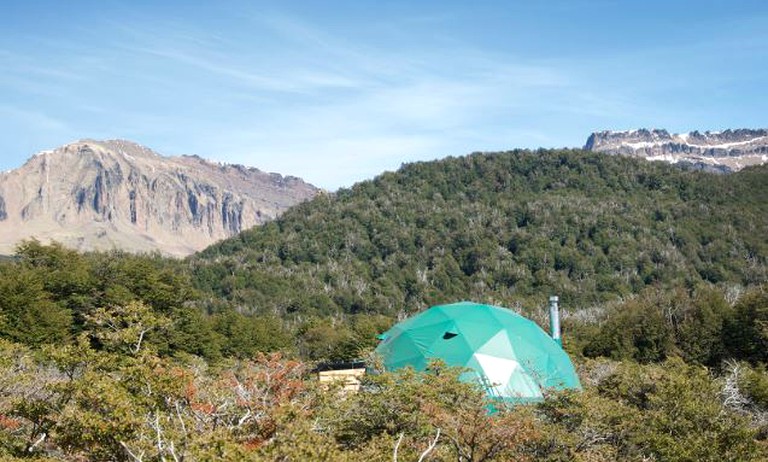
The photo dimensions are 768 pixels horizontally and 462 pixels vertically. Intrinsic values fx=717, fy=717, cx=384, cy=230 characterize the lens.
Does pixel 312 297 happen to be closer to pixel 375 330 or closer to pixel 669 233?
pixel 375 330

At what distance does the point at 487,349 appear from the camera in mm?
35188

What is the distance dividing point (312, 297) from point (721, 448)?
101474mm

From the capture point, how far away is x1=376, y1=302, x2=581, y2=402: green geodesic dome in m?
34.1

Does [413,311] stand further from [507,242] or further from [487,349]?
[487,349]

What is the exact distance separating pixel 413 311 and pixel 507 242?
35.2 metres

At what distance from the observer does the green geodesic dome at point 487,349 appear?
112ft

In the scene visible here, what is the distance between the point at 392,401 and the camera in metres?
20.5

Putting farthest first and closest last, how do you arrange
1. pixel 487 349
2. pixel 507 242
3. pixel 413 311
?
pixel 507 242
pixel 413 311
pixel 487 349

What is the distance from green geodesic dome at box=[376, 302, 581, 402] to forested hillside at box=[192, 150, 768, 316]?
72789 mm

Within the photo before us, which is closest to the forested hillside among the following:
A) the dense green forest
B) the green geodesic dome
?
the dense green forest

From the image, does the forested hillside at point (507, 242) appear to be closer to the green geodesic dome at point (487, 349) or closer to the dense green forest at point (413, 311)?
the dense green forest at point (413, 311)

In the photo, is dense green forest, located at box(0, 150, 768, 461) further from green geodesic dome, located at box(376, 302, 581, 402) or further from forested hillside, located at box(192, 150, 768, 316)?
green geodesic dome, located at box(376, 302, 581, 402)

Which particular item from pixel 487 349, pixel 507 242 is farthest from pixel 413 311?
pixel 487 349

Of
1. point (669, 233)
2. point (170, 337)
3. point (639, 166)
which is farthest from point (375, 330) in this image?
point (639, 166)
